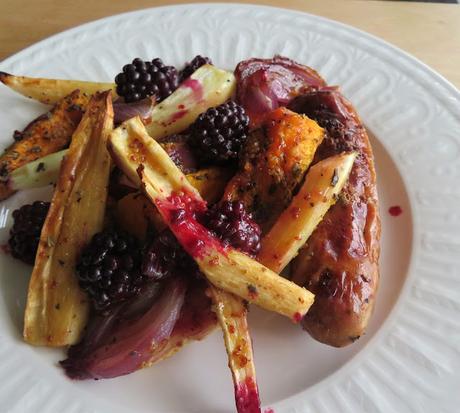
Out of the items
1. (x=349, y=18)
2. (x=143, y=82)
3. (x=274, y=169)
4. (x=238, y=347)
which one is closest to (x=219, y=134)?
(x=274, y=169)

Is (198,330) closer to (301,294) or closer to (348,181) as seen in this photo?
(301,294)

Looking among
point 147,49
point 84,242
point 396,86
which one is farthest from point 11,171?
point 396,86

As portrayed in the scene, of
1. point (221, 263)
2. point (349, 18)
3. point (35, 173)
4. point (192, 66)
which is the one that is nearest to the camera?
point (221, 263)

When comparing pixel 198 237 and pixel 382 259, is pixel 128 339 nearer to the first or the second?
pixel 198 237

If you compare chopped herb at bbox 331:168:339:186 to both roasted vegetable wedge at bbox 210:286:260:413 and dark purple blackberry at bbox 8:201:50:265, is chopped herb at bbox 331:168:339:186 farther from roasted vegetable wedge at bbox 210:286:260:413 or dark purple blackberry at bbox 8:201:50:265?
dark purple blackberry at bbox 8:201:50:265

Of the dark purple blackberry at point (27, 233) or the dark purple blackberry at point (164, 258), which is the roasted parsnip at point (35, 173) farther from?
the dark purple blackberry at point (164, 258)
